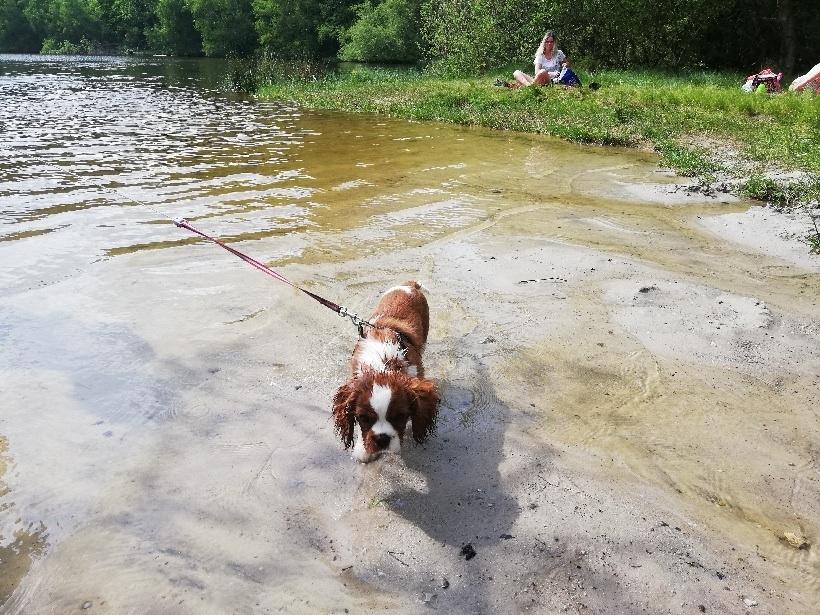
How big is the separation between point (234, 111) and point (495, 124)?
32.4 ft

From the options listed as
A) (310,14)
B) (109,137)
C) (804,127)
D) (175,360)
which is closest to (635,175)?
(804,127)

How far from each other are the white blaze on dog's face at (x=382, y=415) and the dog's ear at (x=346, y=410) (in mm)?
50

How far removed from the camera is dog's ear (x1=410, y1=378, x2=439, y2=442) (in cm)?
356

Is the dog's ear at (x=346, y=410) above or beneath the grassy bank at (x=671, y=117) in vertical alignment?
beneath

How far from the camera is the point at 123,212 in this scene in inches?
358

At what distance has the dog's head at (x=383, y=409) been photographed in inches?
138

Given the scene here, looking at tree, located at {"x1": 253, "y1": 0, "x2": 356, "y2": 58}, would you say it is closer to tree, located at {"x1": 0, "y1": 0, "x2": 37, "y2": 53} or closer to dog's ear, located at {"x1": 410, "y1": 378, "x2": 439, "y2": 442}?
dog's ear, located at {"x1": 410, "y1": 378, "x2": 439, "y2": 442}

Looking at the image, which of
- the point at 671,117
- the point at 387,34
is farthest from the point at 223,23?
the point at 671,117

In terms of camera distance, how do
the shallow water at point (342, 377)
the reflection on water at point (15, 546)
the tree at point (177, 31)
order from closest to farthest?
1. the reflection on water at point (15, 546)
2. the shallow water at point (342, 377)
3. the tree at point (177, 31)

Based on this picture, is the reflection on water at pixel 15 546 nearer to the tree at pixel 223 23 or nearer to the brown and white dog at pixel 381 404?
the brown and white dog at pixel 381 404

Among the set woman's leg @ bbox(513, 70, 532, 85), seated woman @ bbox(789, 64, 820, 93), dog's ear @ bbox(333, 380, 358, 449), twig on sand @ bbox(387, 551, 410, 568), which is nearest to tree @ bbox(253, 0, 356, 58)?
woman's leg @ bbox(513, 70, 532, 85)

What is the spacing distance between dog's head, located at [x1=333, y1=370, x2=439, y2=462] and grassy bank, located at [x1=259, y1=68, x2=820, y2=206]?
7469 mm

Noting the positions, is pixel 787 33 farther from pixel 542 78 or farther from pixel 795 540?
pixel 795 540

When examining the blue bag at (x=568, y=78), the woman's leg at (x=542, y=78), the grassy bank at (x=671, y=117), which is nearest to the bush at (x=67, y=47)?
the grassy bank at (x=671, y=117)
